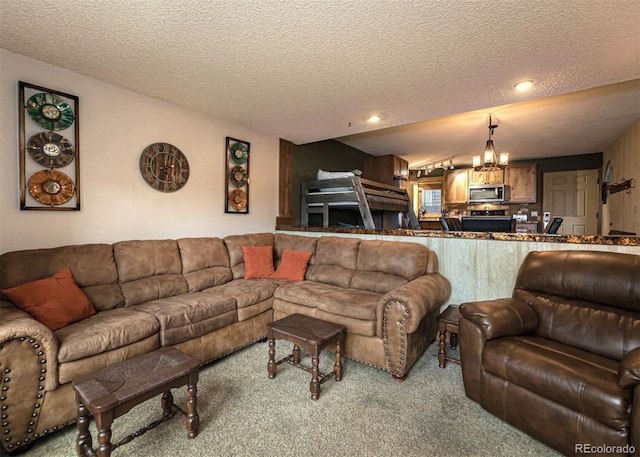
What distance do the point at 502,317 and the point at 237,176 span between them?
329cm

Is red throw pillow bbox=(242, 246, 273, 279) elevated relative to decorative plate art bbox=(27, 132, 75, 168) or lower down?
lower down

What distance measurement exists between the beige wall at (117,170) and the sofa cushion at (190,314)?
95 cm

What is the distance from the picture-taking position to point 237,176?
3.86 metres

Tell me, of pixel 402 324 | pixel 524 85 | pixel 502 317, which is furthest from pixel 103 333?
pixel 524 85

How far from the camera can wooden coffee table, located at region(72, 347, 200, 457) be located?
4.26 feet

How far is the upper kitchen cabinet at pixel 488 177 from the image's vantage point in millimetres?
6531

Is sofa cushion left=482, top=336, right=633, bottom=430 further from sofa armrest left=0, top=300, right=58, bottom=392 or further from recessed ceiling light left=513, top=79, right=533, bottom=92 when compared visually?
sofa armrest left=0, top=300, right=58, bottom=392

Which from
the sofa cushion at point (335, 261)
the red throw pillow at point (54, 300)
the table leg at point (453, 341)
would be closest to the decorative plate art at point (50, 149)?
the red throw pillow at point (54, 300)

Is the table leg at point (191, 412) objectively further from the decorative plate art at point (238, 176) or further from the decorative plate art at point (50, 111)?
the decorative plate art at point (238, 176)

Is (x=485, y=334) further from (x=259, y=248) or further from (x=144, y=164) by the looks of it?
(x=144, y=164)

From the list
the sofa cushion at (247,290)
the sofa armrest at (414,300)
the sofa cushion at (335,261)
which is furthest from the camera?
the sofa cushion at (335,261)

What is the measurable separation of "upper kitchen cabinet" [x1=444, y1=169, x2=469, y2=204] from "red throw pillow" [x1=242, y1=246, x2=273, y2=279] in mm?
5314

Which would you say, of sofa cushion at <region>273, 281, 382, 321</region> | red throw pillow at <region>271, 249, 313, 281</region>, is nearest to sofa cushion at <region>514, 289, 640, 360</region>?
sofa cushion at <region>273, 281, 382, 321</region>

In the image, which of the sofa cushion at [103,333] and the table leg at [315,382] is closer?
the sofa cushion at [103,333]
